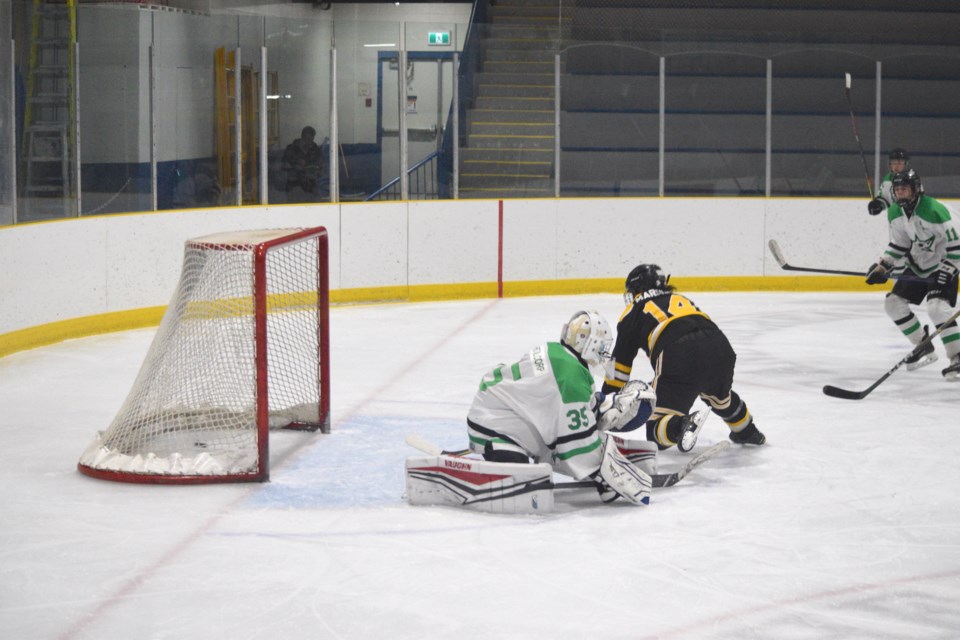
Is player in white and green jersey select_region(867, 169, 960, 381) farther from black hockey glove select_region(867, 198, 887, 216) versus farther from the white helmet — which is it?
the white helmet

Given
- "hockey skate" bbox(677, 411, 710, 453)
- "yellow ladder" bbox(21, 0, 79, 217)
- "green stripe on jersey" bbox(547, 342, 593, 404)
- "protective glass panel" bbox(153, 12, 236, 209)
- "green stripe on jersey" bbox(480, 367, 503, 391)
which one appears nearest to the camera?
"green stripe on jersey" bbox(547, 342, 593, 404)

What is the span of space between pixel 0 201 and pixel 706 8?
7.51m

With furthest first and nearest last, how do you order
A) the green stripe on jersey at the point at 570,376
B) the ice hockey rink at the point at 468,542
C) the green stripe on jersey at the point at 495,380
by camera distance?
the green stripe on jersey at the point at 495,380
the green stripe on jersey at the point at 570,376
the ice hockey rink at the point at 468,542

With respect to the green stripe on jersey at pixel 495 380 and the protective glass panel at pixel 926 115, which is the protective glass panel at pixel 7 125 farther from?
the protective glass panel at pixel 926 115

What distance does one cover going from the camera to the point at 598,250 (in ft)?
34.5

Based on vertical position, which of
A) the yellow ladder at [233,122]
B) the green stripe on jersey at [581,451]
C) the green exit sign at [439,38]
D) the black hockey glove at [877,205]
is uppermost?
the green exit sign at [439,38]

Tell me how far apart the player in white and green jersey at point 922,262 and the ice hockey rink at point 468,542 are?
0.71 meters

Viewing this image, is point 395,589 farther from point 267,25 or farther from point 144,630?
point 267,25

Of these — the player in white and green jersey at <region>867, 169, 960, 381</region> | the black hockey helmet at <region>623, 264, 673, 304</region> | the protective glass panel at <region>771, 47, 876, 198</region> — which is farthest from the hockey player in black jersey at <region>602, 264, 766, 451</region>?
the protective glass panel at <region>771, 47, 876, 198</region>

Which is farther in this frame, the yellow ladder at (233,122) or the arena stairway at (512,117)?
the arena stairway at (512,117)

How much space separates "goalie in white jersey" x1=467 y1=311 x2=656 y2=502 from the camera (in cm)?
426

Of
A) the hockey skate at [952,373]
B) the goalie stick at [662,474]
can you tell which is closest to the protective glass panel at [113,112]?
the goalie stick at [662,474]

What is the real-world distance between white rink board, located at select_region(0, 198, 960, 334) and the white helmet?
477 cm

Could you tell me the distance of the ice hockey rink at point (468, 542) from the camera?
11.1 ft
